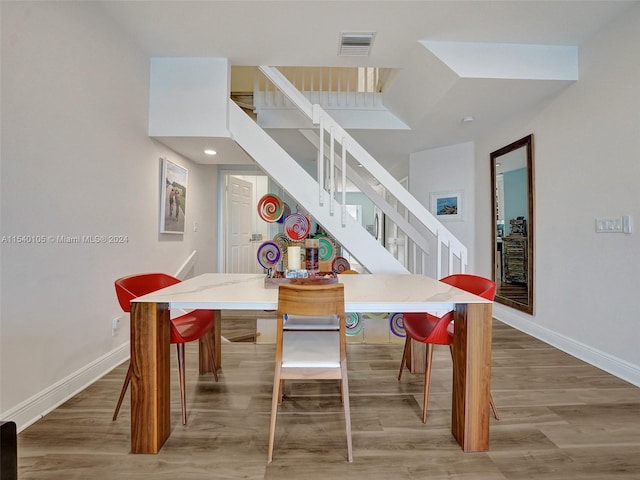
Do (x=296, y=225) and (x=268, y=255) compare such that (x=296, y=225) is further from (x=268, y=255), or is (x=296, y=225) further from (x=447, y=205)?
(x=447, y=205)

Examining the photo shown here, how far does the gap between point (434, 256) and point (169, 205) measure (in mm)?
3623

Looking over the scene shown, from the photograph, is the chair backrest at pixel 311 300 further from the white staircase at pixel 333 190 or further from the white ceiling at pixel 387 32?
the white ceiling at pixel 387 32

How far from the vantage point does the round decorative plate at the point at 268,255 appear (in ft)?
11.3

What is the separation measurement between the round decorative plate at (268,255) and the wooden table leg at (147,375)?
1942mm

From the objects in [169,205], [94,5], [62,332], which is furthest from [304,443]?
[94,5]

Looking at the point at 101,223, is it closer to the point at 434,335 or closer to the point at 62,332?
the point at 62,332

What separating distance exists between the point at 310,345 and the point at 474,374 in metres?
0.78

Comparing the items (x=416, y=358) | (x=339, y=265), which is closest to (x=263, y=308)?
(x=416, y=358)

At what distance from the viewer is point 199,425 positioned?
1.69 m

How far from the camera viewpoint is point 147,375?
1437 millimetres

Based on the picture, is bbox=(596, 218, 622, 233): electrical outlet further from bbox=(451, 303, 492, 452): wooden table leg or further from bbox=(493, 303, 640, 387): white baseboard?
bbox=(451, 303, 492, 452): wooden table leg

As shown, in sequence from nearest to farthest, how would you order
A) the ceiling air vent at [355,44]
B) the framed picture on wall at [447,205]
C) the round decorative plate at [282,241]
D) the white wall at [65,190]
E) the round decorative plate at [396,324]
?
the white wall at [65,190] < the ceiling air vent at [355,44] < the round decorative plate at [396,324] < the round decorative plate at [282,241] < the framed picture on wall at [447,205]

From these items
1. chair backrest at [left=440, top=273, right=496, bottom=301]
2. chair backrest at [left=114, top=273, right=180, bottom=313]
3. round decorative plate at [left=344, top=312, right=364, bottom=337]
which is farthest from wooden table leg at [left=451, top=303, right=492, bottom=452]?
chair backrest at [left=114, top=273, right=180, bottom=313]

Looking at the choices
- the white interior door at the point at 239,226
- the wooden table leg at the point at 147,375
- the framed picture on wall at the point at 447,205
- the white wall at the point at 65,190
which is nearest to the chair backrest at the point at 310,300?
the wooden table leg at the point at 147,375
